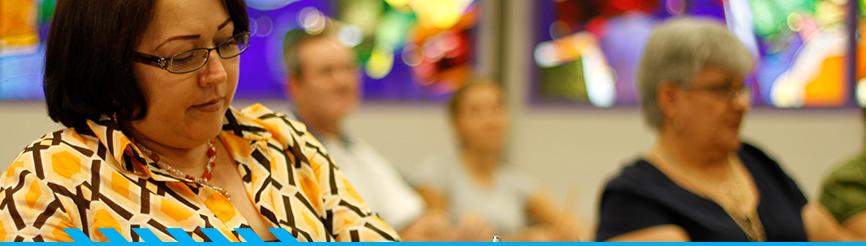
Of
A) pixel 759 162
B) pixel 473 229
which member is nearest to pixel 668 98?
pixel 759 162

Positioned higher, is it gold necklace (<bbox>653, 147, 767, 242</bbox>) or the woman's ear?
the woman's ear

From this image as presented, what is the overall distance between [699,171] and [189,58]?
4.20ft

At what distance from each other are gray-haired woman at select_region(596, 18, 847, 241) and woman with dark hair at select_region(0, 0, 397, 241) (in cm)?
88

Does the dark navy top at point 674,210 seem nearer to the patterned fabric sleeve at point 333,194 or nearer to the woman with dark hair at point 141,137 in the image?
the patterned fabric sleeve at point 333,194

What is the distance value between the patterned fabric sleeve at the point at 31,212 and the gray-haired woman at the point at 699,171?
1.18 metres

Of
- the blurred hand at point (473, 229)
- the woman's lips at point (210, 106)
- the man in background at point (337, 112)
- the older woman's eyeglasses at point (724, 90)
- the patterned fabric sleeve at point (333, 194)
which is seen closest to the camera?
the woman's lips at point (210, 106)

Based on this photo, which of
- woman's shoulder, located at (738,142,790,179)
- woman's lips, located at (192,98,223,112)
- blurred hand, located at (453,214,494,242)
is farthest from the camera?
blurred hand, located at (453,214,494,242)

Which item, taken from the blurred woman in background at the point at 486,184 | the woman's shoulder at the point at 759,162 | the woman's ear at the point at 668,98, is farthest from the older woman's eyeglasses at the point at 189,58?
Result: the blurred woman in background at the point at 486,184

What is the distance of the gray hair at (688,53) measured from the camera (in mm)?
2369

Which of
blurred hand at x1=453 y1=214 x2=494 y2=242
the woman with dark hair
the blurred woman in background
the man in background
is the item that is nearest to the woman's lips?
the woman with dark hair

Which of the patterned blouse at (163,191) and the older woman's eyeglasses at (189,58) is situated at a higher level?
the older woman's eyeglasses at (189,58)

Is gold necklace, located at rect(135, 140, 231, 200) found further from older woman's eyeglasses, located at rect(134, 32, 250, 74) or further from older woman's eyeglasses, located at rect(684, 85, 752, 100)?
older woman's eyeglasses, located at rect(684, 85, 752, 100)

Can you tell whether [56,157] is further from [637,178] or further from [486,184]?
[486,184]

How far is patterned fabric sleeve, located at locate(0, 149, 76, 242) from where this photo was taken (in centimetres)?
138
